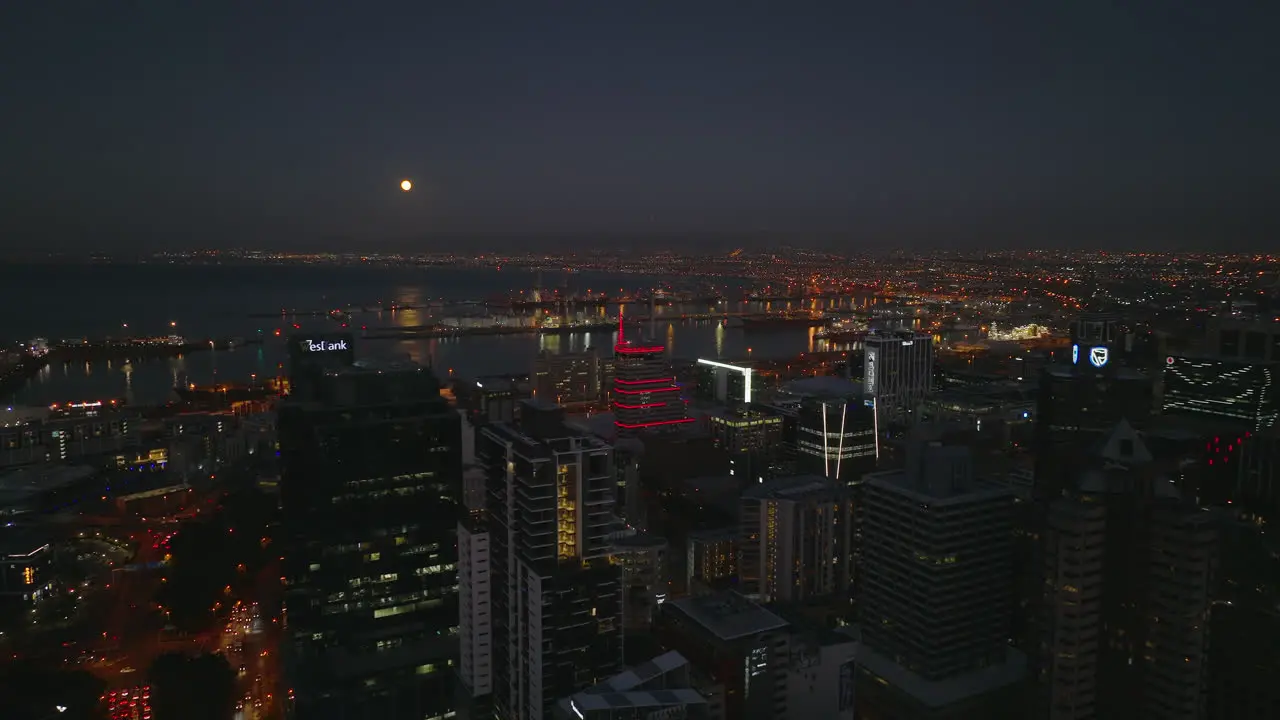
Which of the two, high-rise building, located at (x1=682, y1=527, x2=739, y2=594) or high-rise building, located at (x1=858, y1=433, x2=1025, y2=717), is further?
high-rise building, located at (x1=682, y1=527, x2=739, y2=594)

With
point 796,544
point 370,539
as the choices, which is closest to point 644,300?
point 796,544

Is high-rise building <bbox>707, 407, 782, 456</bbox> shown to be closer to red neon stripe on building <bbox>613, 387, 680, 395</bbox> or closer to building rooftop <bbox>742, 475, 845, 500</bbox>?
red neon stripe on building <bbox>613, 387, 680, 395</bbox>

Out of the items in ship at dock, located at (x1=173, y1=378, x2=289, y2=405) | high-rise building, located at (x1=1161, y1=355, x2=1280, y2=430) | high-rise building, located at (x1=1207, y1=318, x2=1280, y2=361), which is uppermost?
high-rise building, located at (x1=1207, y1=318, x2=1280, y2=361)

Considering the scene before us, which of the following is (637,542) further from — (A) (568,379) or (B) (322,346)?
(A) (568,379)

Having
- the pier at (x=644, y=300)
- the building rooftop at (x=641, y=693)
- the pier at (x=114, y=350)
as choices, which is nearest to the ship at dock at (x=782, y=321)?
the pier at (x=644, y=300)

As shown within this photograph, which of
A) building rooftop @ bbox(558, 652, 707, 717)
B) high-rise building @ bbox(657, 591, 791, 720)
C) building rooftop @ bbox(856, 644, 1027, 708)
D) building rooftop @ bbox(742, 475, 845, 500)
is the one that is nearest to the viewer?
building rooftop @ bbox(558, 652, 707, 717)

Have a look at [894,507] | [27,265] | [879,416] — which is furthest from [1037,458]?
[27,265]

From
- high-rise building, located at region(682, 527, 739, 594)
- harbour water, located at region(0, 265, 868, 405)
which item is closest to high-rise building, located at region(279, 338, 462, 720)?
harbour water, located at region(0, 265, 868, 405)
